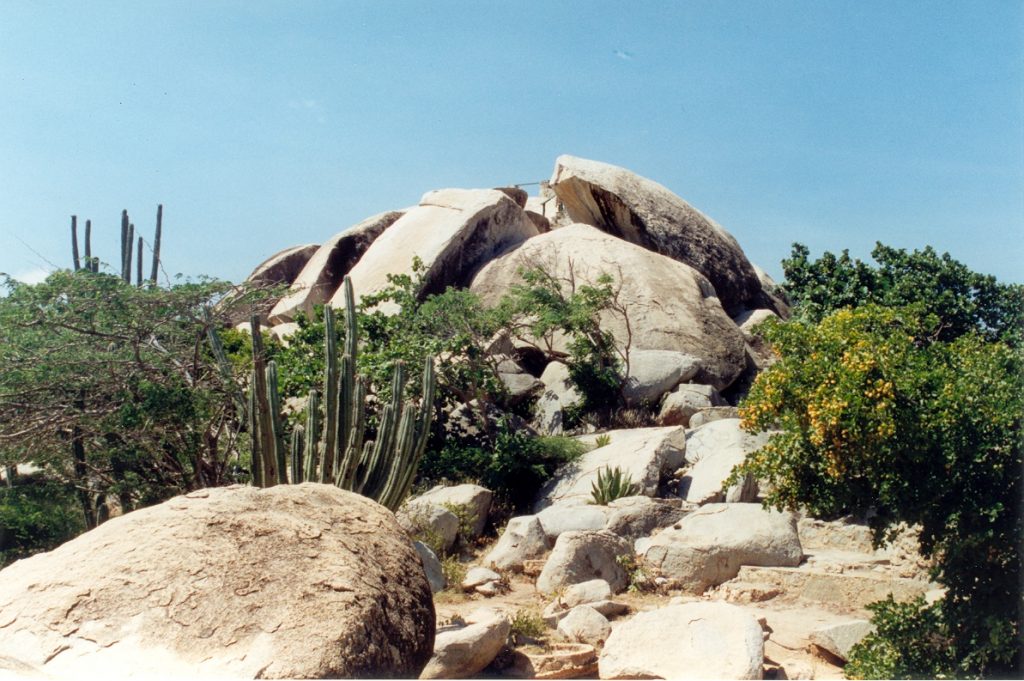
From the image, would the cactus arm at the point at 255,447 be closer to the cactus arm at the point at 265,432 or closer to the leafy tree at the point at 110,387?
the cactus arm at the point at 265,432

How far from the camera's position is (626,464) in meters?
15.1

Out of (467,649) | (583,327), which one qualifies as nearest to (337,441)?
(467,649)

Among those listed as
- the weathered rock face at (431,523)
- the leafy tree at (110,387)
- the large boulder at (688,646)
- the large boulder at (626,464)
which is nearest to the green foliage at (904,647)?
the large boulder at (688,646)

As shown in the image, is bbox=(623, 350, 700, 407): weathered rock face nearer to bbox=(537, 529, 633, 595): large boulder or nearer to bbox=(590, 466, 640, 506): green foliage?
bbox=(590, 466, 640, 506): green foliage

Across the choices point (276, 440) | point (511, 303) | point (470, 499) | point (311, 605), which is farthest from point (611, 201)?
point (311, 605)

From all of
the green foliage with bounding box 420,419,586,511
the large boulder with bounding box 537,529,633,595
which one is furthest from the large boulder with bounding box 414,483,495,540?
the large boulder with bounding box 537,529,633,595

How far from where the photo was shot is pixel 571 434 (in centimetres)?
1855

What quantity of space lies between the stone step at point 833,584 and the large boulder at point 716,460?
2.23 metres

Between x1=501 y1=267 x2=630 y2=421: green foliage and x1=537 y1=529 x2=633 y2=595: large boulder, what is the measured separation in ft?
23.7

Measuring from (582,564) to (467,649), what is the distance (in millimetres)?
3769

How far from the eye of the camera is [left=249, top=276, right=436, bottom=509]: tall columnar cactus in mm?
10891

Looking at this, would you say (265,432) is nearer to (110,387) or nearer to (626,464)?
(110,387)

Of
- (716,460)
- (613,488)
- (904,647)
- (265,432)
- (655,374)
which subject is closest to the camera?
(904,647)

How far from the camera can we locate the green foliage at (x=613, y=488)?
1441 cm
